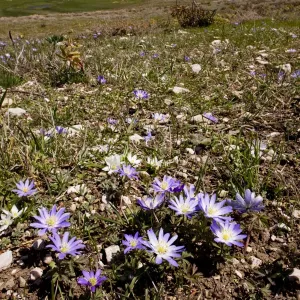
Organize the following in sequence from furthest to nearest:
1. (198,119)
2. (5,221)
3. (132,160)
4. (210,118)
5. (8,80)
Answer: (8,80) → (198,119) → (210,118) → (132,160) → (5,221)

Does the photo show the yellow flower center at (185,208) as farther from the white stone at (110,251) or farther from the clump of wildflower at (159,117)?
the clump of wildflower at (159,117)

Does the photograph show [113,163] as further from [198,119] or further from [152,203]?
[198,119]

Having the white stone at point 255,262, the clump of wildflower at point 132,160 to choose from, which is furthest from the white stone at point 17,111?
the white stone at point 255,262

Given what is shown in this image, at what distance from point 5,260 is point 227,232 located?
1.23m

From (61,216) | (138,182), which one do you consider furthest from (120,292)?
(138,182)

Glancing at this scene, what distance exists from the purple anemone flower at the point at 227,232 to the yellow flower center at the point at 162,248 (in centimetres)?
25

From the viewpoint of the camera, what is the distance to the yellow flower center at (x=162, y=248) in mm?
1713

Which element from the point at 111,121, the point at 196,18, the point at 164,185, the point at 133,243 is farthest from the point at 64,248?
the point at 196,18

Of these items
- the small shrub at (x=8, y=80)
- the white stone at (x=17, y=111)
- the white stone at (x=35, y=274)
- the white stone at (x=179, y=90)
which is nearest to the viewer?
the white stone at (x=35, y=274)

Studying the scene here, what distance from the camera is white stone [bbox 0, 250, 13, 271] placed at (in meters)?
1.92

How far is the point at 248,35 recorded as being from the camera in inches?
317

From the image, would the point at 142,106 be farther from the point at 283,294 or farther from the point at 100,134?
the point at 283,294

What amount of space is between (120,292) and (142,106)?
2598 mm

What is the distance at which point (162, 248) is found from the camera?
5.70ft
